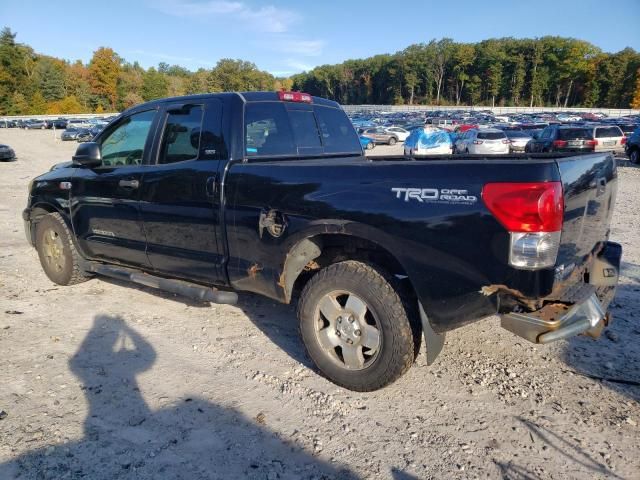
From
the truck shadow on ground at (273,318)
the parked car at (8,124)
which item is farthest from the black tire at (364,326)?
the parked car at (8,124)

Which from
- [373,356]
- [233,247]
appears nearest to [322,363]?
[373,356]

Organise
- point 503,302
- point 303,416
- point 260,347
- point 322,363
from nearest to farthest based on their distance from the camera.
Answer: point 503,302, point 303,416, point 322,363, point 260,347

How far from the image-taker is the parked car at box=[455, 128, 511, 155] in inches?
938

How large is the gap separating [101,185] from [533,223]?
3921mm

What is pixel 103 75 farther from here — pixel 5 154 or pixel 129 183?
pixel 129 183

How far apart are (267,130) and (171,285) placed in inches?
63.5

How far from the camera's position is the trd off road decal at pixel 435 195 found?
2.43m

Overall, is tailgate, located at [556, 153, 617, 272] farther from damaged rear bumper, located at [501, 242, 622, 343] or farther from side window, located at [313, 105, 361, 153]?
side window, located at [313, 105, 361, 153]

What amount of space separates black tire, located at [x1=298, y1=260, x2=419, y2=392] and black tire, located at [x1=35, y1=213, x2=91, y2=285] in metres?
3.12

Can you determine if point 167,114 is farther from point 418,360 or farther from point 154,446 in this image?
point 418,360

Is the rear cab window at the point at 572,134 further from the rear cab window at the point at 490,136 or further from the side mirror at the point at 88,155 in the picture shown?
the side mirror at the point at 88,155

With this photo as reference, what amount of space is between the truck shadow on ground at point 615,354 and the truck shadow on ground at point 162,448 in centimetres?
207

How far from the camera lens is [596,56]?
98250 millimetres

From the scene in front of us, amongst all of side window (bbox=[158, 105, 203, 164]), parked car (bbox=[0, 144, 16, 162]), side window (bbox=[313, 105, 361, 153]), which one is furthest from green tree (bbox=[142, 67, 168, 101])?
side window (bbox=[158, 105, 203, 164])
